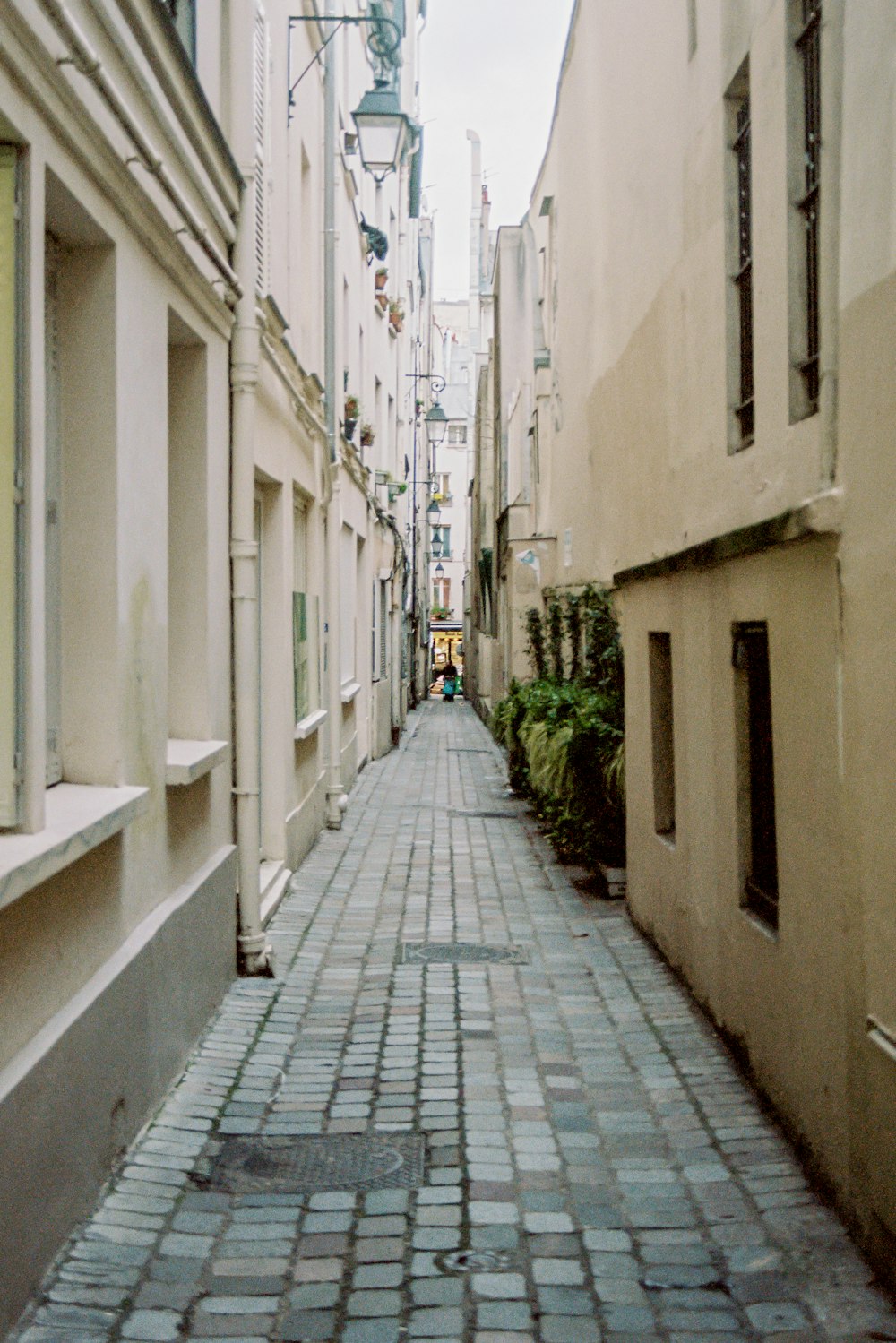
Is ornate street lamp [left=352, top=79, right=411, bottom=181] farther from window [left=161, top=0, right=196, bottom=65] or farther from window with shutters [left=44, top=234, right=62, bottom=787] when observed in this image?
window with shutters [left=44, top=234, right=62, bottom=787]

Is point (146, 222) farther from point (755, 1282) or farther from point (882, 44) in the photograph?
point (755, 1282)

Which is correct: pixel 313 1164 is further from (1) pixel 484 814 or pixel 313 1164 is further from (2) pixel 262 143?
(1) pixel 484 814

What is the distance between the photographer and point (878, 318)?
4.13 m

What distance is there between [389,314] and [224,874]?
18224 millimetres

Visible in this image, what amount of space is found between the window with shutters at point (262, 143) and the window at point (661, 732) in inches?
125

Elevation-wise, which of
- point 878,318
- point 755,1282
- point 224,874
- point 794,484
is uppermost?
point 878,318

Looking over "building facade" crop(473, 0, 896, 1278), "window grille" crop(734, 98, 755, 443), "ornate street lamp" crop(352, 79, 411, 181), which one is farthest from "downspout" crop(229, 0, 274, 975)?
"ornate street lamp" crop(352, 79, 411, 181)

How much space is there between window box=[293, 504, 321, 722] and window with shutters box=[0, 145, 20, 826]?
703 centimetres

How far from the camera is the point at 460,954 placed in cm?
841

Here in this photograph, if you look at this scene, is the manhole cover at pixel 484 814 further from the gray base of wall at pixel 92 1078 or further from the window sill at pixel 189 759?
the gray base of wall at pixel 92 1078

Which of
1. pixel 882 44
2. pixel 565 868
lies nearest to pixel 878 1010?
pixel 882 44

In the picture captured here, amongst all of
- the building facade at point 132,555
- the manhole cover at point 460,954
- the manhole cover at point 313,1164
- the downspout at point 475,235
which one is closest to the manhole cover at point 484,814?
the building facade at point 132,555

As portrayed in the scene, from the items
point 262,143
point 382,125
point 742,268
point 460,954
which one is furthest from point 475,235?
point 742,268

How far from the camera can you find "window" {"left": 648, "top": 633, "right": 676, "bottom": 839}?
8570mm
